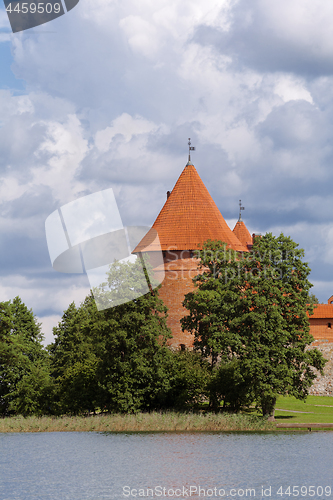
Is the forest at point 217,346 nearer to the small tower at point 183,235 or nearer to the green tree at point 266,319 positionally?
the green tree at point 266,319

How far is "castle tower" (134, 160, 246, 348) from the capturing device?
36.8 meters

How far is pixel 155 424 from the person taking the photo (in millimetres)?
24578

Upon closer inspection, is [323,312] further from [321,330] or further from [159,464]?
[159,464]

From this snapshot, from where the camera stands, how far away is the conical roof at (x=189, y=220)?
38344mm

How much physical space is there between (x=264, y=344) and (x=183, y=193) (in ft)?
55.0

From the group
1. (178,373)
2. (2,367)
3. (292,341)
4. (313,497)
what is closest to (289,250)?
(292,341)

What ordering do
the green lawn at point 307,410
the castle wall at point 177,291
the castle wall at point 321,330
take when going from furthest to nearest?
the castle wall at point 321,330 → the castle wall at point 177,291 → the green lawn at point 307,410

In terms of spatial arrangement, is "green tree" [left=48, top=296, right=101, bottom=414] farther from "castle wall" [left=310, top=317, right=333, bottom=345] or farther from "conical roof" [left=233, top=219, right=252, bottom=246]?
"conical roof" [left=233, top=219, right=252, bottom=246]

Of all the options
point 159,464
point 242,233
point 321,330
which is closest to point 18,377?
point 321,330

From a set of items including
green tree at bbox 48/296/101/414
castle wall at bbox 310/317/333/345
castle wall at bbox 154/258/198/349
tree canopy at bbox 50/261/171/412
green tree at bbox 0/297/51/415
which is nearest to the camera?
tree canopy at bbox 50/261/171/412

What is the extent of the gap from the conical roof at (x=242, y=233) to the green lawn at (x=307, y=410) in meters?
21.4

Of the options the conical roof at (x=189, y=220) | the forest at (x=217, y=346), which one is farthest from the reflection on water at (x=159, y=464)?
the conical roof at (x=189, y=220)

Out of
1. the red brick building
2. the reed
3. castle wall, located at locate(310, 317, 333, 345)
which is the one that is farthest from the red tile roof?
the reed

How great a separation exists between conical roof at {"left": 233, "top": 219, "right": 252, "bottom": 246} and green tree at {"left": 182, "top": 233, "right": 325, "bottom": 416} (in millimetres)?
26359
